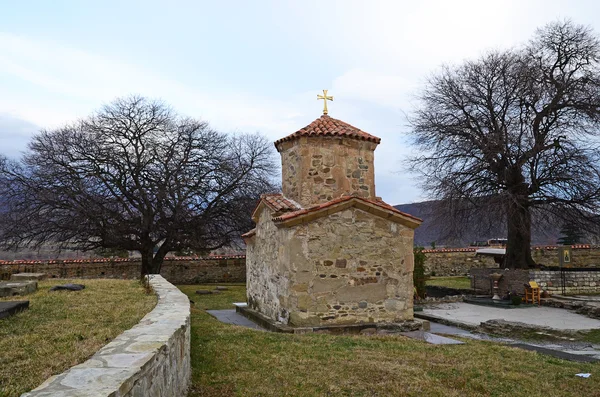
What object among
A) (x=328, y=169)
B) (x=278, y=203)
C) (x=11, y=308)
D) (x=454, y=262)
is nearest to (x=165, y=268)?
Result: (x=278, y=203)

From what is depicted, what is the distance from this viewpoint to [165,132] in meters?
24.0

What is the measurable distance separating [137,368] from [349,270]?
7585mm

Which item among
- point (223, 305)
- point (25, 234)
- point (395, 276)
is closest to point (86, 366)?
point (395, 276)

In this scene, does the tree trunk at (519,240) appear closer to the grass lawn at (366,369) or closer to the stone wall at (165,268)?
the grass lawn at (366,369)

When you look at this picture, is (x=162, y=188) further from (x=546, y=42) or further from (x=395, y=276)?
(x=546, y=42)

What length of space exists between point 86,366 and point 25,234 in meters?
22.6

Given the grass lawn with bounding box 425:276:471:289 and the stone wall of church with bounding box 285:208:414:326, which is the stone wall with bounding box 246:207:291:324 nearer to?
the stone wall of church with bounding box 285:208:414:326

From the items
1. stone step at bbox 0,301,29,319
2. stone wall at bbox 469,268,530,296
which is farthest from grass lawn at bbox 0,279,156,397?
stone wall at bbox 469,268,530,296

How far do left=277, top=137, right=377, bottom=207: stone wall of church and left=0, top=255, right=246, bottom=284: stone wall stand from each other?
16018 mm

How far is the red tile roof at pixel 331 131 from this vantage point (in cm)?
1130

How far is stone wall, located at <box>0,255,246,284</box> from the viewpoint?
22719 mm

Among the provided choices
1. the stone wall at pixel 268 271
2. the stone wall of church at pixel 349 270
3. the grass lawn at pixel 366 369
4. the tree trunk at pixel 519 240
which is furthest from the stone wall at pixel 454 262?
the grass lawn at pixel 366 369

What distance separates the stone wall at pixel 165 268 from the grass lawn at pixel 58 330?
50.8ft

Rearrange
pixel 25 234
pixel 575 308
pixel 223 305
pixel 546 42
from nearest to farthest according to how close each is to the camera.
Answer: pixel 575 308 → pixel 223 305 → pixel 546 42 → pixel 25 234
